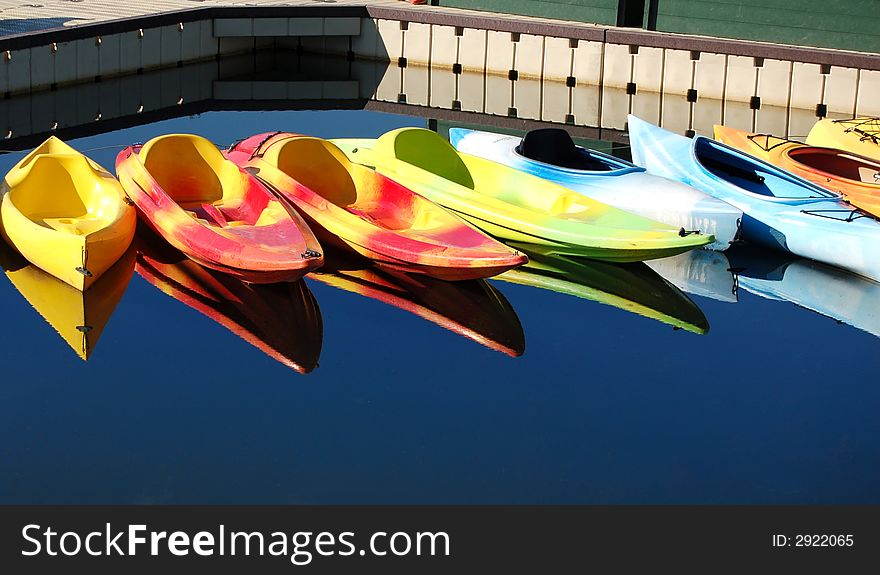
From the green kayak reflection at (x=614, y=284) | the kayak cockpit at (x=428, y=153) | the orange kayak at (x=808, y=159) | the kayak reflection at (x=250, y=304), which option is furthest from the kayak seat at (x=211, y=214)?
the orange kayak at (x=808, y=159)

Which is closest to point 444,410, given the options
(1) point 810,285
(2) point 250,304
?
(2) point 250,304

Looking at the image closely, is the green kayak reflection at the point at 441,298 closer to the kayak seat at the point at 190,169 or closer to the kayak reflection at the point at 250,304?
the kayak reflection at the point at 250,304

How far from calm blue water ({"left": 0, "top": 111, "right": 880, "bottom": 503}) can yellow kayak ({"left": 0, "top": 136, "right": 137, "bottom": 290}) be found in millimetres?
347

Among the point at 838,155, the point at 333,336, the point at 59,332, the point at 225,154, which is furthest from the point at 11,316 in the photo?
the point at 838,155

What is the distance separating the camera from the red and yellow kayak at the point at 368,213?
9.23 meters

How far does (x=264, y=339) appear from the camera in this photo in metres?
8.82

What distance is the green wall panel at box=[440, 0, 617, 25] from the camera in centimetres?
1756

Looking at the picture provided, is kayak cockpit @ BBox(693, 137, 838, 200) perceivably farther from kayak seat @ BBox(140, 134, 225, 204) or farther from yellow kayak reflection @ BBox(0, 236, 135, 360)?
yellow kayak reflection @ BBox(0, 236, 135, 360)

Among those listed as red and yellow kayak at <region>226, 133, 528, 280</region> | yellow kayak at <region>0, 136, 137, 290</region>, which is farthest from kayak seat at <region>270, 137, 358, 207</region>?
yellow kayak at <region>0, 136, 137, 290</region>

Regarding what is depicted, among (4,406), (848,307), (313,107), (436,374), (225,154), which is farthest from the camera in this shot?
(313,107)

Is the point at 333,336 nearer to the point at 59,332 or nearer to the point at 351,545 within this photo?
the point at 59,332

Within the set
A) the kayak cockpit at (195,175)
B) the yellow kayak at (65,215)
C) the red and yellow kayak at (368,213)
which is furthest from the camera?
the kayak cockpit at (195,175)

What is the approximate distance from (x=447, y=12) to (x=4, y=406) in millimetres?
11301

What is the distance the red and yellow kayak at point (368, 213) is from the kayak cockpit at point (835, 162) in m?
3.81
